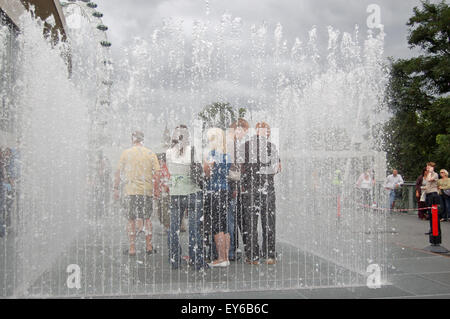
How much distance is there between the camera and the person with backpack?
20.1 feet

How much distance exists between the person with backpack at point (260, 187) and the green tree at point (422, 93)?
73.3ft

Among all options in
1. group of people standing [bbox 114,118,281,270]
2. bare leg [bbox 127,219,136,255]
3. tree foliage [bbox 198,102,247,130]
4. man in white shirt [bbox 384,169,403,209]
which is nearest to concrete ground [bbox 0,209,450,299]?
bare leg [bbox 127,219,136,255]

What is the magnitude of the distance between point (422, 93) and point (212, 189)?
88.2 ft

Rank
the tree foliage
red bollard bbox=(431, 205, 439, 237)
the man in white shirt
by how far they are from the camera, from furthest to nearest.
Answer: the man in white shirt → red bollard bbox=(431, 205, 439, 237) → the tree foliage

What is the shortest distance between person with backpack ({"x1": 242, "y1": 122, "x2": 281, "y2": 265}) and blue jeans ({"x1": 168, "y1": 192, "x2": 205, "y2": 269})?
70cm

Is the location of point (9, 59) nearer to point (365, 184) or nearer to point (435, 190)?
point (365, 184)

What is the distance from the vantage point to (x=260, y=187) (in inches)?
243

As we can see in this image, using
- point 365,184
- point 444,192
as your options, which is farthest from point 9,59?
point 444,192

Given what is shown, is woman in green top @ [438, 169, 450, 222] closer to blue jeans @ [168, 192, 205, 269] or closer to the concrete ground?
the concrete ground

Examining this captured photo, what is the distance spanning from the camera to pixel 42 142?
623 centimetres

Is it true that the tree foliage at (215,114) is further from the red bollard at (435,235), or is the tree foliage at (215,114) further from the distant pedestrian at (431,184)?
the distant pedestrian at (431,184)

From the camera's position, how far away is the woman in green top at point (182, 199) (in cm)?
581
